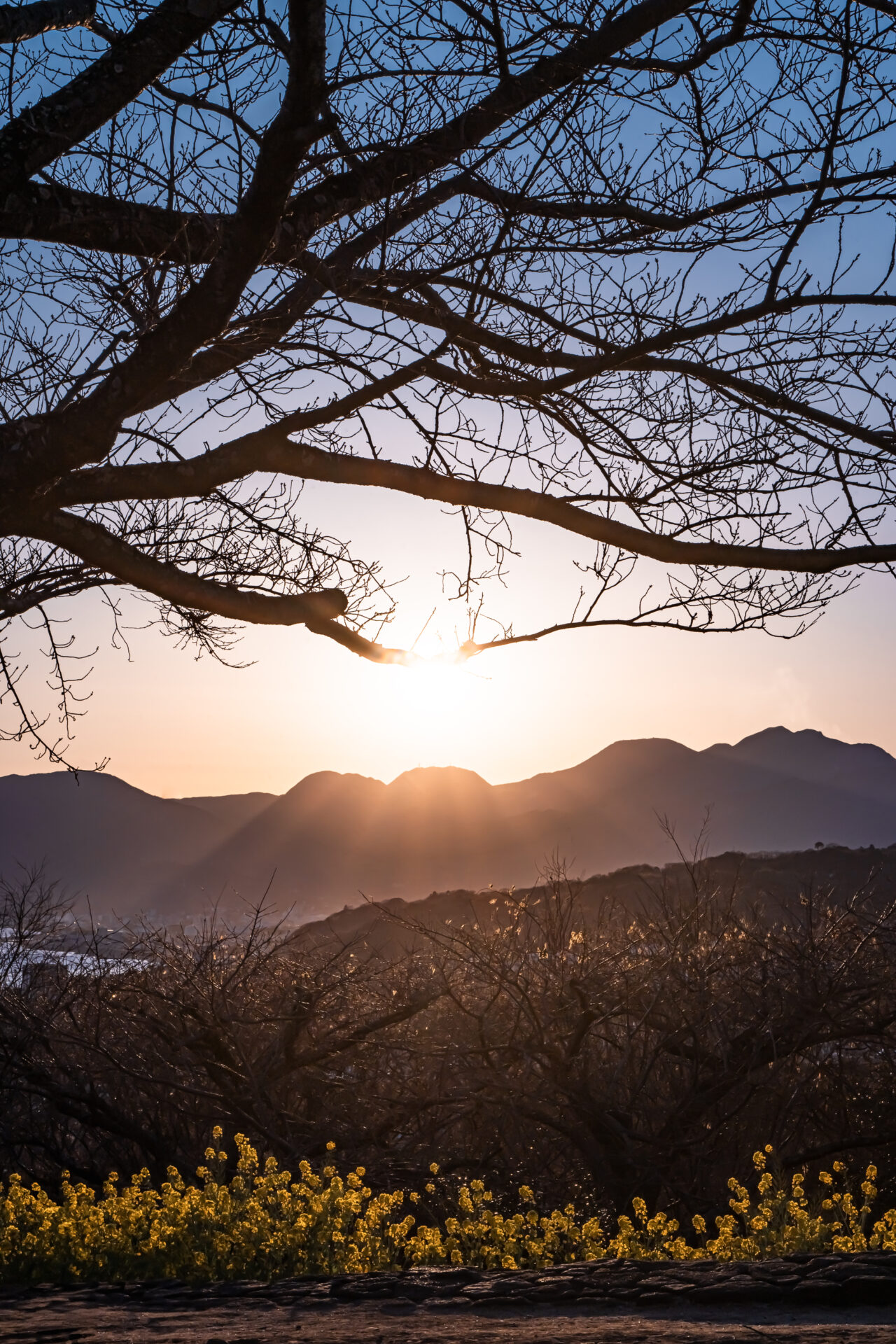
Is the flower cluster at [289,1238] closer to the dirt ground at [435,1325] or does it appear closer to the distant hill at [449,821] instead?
the dirt ground at [435,1325]

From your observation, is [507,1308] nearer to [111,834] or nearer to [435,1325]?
[435,1325]

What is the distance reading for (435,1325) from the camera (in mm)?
2893

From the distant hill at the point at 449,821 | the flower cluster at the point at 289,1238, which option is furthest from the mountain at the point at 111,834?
the flower cluster at the point at 289,1238

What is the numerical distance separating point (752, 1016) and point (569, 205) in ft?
16.7

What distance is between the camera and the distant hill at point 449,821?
8369 centimetres

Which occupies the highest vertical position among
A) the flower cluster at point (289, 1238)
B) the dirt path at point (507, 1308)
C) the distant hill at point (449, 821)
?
the distant hill at point (449, 821)

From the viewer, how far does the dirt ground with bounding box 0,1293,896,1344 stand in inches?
103

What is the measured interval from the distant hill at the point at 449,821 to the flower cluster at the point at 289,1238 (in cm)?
6097

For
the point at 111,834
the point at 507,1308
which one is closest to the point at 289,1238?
the point at 507,1308

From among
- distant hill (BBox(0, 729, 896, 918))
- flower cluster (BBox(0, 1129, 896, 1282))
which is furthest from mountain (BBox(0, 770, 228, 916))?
flower cluster (BBox(0, 1129, 896, 1282))

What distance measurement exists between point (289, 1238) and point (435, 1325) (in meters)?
1.43

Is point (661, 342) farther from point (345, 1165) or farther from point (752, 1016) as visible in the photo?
point (345, 1165)

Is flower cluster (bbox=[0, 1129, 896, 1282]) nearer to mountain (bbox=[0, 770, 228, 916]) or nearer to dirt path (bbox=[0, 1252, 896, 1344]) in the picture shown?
dirt path (bbox=[0, 1252, 896, 1344])

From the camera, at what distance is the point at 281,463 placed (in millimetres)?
4832
